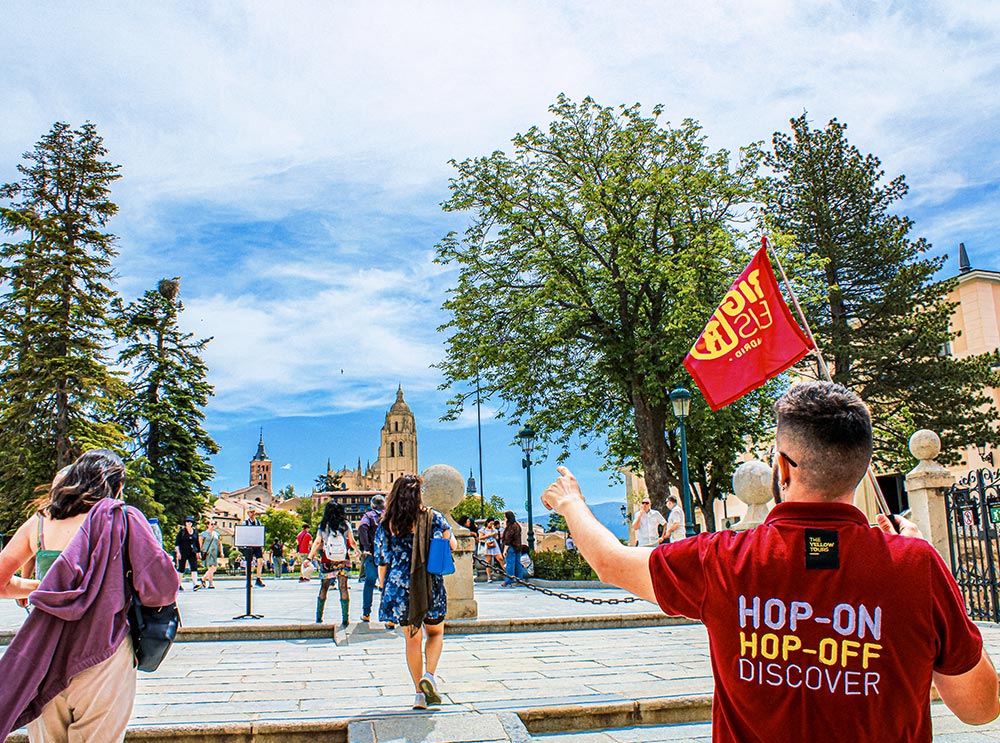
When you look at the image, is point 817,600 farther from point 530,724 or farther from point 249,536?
point 249,536

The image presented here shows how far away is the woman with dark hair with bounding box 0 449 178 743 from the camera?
3711 mm

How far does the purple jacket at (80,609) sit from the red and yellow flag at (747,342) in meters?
4.13

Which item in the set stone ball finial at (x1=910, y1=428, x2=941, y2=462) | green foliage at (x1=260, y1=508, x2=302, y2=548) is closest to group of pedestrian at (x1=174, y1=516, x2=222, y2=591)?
stone ball finial at (x1=910, y1=428, x2=941, y2=462)

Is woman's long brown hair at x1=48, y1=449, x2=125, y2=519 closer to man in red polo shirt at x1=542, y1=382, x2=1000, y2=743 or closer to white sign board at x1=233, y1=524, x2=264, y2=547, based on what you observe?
man in red polo shirt at x1=542, y1=382, x2=1000, y2=743

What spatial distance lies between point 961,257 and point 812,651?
47151 mm

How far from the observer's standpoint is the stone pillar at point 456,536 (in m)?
11.1

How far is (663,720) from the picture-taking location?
6223mm

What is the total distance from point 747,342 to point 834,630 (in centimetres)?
470

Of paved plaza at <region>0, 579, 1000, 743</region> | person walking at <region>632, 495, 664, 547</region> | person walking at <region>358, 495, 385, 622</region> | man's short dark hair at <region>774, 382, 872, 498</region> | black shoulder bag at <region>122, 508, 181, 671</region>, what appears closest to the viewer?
man's short dark hair at <region>774, 382, 872, 498</region>

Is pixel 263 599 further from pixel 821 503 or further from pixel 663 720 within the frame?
pixel 821 503

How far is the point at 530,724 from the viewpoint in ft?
19.6

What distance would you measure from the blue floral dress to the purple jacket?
2.92 m

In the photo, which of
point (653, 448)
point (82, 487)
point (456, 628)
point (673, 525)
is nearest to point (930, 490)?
point (673, 525)

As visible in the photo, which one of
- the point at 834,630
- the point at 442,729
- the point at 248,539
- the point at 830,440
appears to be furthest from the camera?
the point at 248,539
